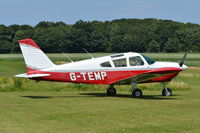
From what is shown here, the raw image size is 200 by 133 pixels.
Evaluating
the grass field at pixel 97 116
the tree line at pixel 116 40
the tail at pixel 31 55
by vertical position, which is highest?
the tree line at pixel 116 40

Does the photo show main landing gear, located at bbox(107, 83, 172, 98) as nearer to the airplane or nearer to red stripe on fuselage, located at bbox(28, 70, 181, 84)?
the airplane

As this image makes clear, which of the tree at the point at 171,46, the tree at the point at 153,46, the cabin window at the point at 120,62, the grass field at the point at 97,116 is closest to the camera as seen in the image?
the grass field at the point at 97,116

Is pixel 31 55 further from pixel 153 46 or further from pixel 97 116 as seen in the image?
pixel 153 46

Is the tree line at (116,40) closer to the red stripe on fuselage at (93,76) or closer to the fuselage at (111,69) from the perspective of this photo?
the fuselage at (111,69)

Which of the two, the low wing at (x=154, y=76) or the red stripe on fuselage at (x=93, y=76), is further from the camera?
the red stripe on fuselage at (x=93, y=76)

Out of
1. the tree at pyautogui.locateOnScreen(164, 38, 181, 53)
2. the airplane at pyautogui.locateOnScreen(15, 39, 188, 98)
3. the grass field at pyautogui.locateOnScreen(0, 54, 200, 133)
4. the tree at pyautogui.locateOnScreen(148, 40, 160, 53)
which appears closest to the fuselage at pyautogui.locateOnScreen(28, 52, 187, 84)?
the airplane at pyautogui.locateOnScreen(15, 39, 188, 98)

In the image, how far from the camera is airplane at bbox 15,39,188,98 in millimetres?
19281

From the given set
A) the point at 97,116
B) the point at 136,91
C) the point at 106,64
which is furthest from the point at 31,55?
the point at 97,116

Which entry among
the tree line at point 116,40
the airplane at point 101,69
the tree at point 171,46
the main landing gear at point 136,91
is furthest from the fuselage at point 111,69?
the tree at point 171,46

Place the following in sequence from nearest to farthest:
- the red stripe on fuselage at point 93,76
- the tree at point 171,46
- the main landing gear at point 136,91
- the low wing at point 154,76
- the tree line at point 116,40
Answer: the low wing at point 154,76
the red stripe on fuselage at point 93,76
the main landing gear at point 136,91
the tree at point 171,46
the tree line at point 116,40

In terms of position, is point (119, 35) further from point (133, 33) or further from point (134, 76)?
point (134, 76)

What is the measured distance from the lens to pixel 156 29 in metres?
124

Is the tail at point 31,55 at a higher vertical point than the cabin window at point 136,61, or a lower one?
higher

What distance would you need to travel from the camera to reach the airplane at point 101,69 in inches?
759
